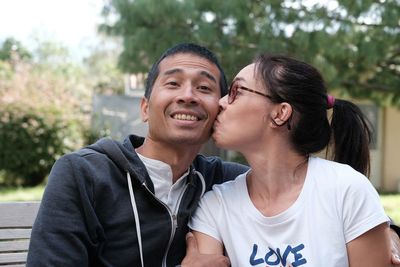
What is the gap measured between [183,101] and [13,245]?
105cm

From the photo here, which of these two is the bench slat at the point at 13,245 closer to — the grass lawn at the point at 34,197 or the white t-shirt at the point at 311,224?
the white t-shirt at the point at 311,224

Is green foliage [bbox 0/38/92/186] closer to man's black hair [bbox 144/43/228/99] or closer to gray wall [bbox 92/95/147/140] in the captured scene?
gray wall [bbox 92/95/147/140]

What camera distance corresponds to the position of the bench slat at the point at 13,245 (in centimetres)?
239

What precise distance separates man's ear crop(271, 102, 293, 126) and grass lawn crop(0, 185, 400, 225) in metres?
6.58

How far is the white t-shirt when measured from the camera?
71.2 inches

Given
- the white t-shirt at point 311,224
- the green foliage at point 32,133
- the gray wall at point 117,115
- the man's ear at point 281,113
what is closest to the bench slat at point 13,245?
the white t-shirt at point 311,224

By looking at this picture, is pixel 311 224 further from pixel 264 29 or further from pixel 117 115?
pixel 117 115

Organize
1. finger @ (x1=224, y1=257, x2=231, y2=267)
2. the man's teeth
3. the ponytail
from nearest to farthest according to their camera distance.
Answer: finger @ (x1=224, y1=257, x2=231, y2=267) < the man's teeth < the ponytail

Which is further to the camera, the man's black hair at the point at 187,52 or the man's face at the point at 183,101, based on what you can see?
the man's black hair at the point at 187,52

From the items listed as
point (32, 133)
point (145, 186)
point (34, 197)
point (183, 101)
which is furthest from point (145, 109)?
point (32, 133)

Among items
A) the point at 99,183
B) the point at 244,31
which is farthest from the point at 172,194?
the point at 244,31

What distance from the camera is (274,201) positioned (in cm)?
198

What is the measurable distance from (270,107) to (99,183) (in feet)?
2.20

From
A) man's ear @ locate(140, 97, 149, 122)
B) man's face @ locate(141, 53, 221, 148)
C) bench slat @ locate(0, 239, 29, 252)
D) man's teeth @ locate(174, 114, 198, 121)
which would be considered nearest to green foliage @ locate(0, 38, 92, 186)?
bench slat @ locate(0, 239, 29, 252)
